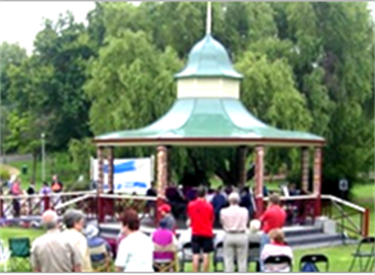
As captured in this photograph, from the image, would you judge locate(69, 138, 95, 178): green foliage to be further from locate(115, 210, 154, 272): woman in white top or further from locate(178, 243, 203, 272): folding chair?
locate(115, 210, 154, 272): woman in white top

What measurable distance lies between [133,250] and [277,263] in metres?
3.02

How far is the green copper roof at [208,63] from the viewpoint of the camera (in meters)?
22.9

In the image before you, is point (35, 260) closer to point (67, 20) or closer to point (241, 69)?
point (241, 69)

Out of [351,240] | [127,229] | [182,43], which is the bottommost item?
[351,240]

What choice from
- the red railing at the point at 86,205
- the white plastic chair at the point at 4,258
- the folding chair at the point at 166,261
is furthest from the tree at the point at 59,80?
the folding chair at the point at 166,261

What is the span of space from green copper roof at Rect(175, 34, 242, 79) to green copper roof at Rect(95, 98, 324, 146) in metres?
0.68

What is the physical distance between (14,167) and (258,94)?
4440 cm

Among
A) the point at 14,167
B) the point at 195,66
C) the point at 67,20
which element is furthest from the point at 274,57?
the point at 14,167

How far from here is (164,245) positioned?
12000 millimetres

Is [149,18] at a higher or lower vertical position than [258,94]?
higher

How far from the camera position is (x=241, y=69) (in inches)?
1166

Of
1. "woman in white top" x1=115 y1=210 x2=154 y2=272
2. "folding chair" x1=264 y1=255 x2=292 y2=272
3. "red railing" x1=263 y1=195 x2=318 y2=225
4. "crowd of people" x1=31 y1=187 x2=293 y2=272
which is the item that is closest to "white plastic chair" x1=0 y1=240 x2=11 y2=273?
"crowd of people" x1=31 y1=187 x2=293 y2=272

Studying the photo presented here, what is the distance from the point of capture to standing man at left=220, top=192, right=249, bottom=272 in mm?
12742

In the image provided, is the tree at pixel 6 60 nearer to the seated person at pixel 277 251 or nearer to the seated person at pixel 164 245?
the seated person at pixel 164 245
